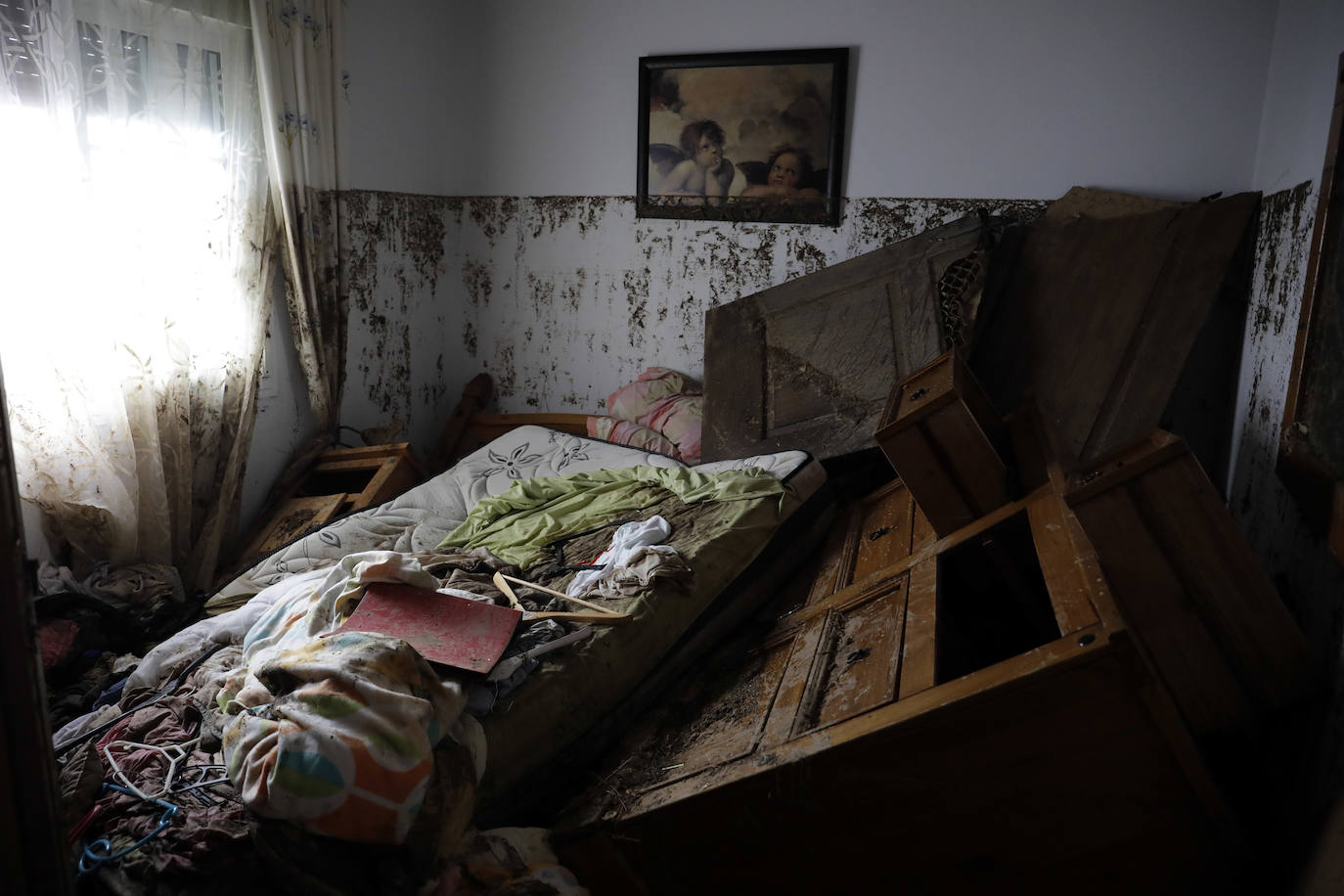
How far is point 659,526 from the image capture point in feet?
9.12

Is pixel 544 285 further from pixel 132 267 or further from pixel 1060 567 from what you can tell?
pixel 1060 567

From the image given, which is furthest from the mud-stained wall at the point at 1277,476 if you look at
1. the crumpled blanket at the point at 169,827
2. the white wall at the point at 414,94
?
the white wall at the point at 414,94

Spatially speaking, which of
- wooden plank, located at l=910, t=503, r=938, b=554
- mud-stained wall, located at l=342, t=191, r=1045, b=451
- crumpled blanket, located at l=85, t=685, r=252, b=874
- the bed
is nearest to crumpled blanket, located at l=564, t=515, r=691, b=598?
the bed

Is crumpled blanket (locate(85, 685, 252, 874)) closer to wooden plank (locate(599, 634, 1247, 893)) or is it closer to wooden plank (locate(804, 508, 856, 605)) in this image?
wooden plank (locate(599, 634, 1247, 893))

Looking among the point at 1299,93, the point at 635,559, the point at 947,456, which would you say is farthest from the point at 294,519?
the point at 1299,93

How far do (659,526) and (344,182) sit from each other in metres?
2.44

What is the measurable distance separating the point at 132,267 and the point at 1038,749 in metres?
3.31

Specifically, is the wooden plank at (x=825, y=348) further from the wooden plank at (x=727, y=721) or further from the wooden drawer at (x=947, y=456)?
the wooden plank at (x=727, y=721)

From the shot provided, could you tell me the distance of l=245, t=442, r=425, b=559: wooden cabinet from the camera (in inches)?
143

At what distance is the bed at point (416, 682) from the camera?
156cm

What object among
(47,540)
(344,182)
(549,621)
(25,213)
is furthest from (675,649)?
(344,182)

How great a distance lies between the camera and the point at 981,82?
351 centimetres

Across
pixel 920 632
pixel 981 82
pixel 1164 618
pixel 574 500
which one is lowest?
pixel 574 500

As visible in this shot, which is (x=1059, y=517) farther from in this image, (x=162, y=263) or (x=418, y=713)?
(x=162, y=263)
